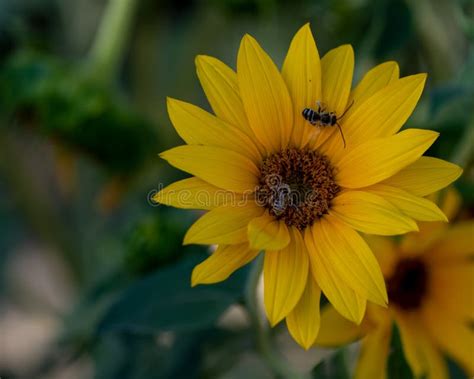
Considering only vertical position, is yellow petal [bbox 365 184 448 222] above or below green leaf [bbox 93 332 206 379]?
above

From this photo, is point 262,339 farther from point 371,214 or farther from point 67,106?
point 67,106

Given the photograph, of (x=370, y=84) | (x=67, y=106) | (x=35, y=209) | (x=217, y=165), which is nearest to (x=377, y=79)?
Result: (x=370, y=84)

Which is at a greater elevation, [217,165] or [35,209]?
[217,165]

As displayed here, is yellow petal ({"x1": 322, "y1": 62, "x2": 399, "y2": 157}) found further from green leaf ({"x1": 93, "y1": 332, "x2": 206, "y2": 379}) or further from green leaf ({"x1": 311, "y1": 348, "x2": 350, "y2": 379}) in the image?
green leaf ({"x1": 93, "y1": 332, "x2": 206, "y2": 379})

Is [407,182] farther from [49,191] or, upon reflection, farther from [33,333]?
[33,333]

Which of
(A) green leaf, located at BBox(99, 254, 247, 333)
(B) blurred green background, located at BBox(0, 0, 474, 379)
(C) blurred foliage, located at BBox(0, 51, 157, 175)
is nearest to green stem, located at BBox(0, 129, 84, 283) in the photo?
(B) blurred green background, located at BBox(0, 0, 474, 379)

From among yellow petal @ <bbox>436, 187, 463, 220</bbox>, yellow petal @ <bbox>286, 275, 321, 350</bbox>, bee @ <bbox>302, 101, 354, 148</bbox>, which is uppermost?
bee @ <bbox>302, 101, 354, 148</bbox>

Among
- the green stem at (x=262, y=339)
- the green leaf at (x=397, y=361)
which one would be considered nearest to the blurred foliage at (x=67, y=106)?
the green stem at (x=262, y=339)

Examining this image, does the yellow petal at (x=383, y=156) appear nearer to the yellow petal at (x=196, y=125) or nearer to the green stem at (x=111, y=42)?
the yellow petal at (x=196, y=125)
